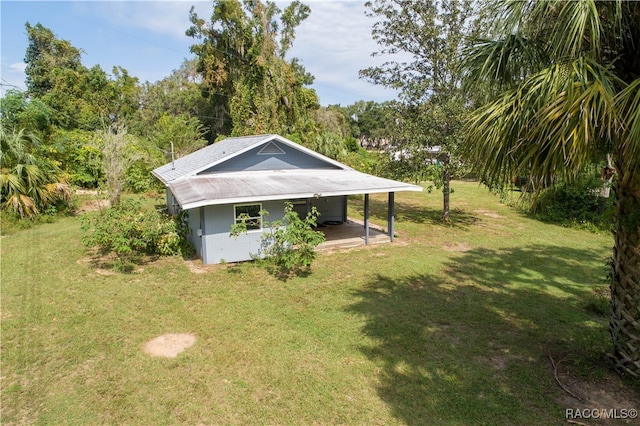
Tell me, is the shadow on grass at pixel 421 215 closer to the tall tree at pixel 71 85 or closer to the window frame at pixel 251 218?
the window frame at pixel 251 218

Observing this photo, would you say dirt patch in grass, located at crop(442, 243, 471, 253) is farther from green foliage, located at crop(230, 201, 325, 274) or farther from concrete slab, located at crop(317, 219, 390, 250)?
green foliage, located at crop(230, 201, 325, 274)

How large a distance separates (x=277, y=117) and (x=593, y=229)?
25.8 meters

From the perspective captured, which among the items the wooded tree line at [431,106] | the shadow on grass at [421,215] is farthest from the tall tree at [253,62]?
the shadow on grass at [421,215]

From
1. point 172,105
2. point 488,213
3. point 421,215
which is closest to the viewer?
point 421,215

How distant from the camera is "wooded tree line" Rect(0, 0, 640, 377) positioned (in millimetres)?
3926

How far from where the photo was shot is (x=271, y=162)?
47.6ft

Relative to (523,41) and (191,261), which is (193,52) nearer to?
(191,261)

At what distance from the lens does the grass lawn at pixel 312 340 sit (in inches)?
197

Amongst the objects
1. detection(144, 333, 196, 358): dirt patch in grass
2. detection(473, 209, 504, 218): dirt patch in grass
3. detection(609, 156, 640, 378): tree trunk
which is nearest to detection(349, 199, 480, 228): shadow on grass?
detection(473, 209, 504, 218): dirt patch in grass

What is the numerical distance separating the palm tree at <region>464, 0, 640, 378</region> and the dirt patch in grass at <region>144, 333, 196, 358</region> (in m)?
5.74

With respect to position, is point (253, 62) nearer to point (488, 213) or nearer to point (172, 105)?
point (172, 105)

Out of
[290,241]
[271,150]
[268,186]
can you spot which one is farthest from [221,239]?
[271,150]

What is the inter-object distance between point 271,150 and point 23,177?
33.3 feet

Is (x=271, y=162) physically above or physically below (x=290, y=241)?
above
